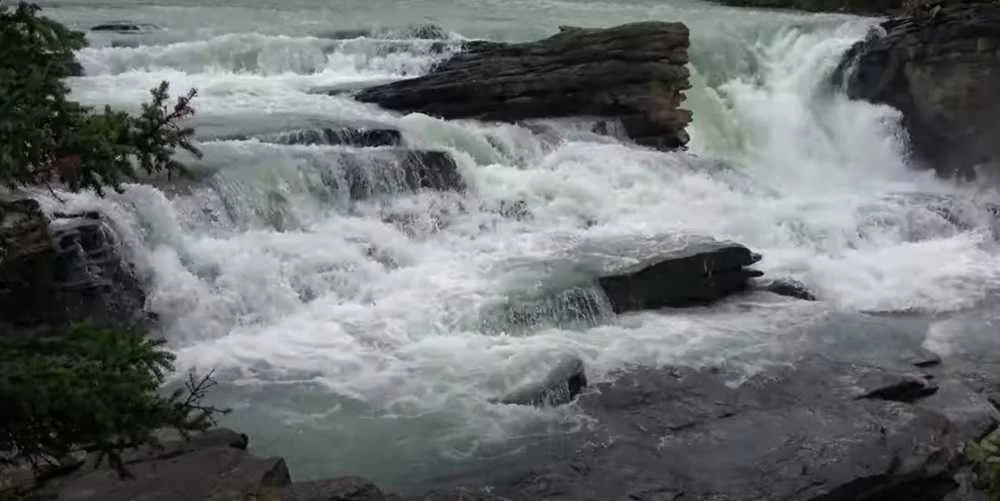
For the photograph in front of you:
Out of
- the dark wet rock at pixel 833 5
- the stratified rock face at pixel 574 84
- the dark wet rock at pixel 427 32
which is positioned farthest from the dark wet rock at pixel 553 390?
the dark wet rock at pixel 833 5

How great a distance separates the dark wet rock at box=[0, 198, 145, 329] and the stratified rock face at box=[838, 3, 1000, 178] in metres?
14.7

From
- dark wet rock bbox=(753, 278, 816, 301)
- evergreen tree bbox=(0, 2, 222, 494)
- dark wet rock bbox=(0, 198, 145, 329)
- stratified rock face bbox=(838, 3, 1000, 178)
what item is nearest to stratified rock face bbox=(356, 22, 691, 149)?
stratified rock face bbox=(838, 3, 1000, 178)

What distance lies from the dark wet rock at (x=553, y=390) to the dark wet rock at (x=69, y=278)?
Result: 135 inches

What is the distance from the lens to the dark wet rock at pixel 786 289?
1227 centimetres

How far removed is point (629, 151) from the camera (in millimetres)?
16141

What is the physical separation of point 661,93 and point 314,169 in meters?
6.86

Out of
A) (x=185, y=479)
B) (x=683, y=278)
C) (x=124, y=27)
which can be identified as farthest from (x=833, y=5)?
(x=185, y=479)

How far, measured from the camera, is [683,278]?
11.6 metres

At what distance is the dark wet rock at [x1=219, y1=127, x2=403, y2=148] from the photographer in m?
14.0

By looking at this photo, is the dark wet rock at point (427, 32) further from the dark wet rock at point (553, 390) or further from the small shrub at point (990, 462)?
the small shrub at point (990, 462)

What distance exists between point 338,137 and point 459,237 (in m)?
2.46

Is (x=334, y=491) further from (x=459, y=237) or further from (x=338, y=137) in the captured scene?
(x=338, y=137)

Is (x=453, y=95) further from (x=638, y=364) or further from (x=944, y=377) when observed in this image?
(x=944, y=377)

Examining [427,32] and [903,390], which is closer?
[903,390]
